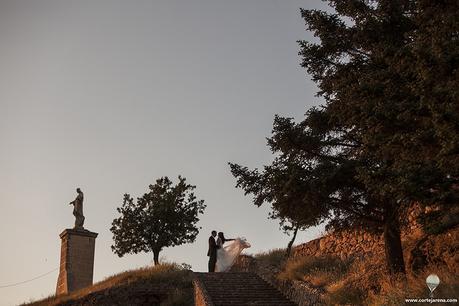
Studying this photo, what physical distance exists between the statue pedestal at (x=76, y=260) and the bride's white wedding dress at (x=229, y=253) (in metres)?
8.96

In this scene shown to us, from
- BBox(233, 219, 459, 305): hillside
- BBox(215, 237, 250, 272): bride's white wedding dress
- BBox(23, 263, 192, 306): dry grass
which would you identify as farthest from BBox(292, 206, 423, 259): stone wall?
BBox(23, 263, 192, 306): dry grass

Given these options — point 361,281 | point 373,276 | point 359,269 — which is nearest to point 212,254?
point 359,269

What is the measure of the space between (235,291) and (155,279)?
605 cm

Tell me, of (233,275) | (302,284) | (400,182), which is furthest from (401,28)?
(233,275)

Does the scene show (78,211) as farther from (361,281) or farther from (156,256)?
(361,281)

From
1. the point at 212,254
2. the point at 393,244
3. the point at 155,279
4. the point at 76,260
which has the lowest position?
the point at 393,244

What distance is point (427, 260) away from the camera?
1230 cm

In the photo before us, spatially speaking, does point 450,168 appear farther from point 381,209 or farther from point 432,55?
point 381,209

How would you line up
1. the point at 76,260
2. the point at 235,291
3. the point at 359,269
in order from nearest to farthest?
the point at 359,269 < the point at 235,291 < the point at 76,260

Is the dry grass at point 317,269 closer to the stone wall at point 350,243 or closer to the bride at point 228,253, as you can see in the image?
the stone wall at point 350,243

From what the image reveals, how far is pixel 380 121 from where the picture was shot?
10258mm

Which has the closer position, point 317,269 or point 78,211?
point 317,269

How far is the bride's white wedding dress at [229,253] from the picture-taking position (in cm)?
2325

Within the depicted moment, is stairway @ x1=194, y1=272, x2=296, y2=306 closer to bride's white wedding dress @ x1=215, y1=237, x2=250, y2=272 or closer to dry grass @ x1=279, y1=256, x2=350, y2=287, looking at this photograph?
dry grass @ x1=279, y1=256, x2=350, y2=287
